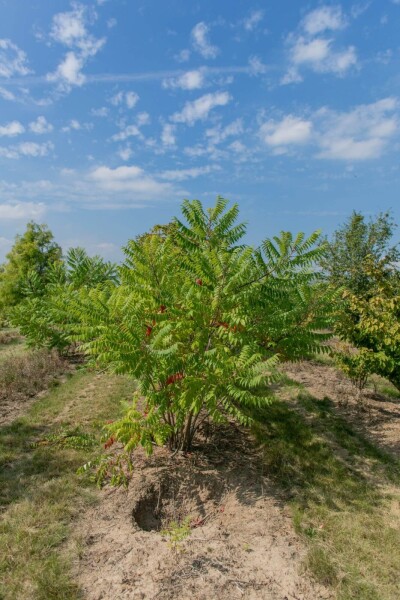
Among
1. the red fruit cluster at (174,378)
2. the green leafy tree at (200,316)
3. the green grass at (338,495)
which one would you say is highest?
the green leafy tree at (200,316)

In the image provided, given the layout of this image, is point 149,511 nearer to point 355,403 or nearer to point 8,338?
point 355,403

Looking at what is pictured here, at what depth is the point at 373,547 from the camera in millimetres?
4551

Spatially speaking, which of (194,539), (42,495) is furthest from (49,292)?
(194,539)

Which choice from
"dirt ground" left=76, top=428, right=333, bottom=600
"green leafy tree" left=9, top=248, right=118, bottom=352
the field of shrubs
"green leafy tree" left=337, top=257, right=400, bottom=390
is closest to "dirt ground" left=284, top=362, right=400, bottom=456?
the field of shrubs

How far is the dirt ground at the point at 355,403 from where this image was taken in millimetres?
8438

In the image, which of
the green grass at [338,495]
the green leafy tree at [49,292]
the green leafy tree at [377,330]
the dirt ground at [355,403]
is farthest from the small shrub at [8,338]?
the green leafy tree at [377,330]

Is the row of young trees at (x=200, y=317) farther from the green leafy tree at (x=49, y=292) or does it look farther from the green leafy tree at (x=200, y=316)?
the green leafy tree at (x=49, y=292)

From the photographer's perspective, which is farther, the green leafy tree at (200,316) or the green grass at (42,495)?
the green leafy tree at (200,316)

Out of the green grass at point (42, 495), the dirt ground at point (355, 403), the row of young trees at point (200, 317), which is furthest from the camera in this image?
the dirt ground at point (355, 403)

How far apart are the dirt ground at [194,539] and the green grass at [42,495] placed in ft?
0.89

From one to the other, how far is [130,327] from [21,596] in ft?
9.65

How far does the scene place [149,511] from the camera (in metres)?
5.32

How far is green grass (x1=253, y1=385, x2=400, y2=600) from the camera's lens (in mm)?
4125

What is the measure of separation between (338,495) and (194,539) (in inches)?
97.4
